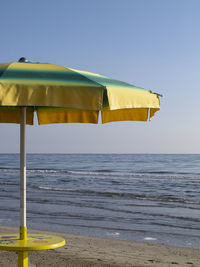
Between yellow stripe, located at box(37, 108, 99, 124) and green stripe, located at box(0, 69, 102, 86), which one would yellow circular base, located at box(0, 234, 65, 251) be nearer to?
green stripe, located at box(0, 69, 102, 86)

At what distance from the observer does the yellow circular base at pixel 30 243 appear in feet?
11.9

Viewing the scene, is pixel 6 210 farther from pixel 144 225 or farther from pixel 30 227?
pixel 144 225

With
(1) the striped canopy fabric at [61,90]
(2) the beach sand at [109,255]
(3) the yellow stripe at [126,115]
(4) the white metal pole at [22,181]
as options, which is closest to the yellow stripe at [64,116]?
(3) the yellow stripe at [126,115]

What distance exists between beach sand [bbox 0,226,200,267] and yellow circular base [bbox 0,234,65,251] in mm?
1587

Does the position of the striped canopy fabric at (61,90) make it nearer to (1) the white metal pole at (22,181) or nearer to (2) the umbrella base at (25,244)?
(1) the white metal pole at (22,181)

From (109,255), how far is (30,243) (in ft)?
8.86

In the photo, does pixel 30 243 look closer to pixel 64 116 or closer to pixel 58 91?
pixel 58 91

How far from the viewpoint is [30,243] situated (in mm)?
3824

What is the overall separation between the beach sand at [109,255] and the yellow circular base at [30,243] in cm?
159

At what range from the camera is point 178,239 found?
305 inches

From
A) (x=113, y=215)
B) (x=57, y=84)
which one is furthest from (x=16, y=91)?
(x=113, y=215)

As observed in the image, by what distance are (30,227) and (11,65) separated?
583cm

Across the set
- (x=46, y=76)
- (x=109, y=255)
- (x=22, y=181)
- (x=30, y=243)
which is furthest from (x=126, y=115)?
(x=109, y=255)

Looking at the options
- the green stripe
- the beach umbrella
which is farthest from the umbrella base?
the green stripe
